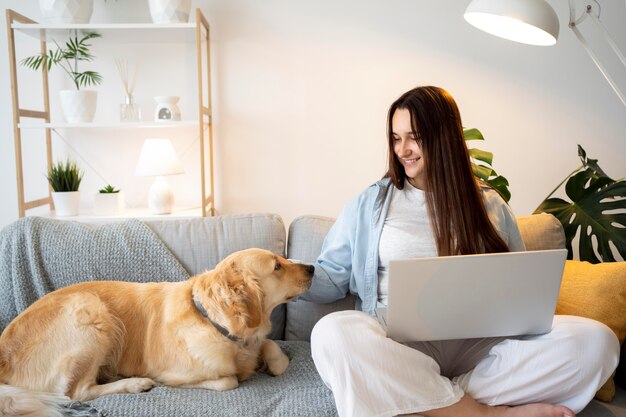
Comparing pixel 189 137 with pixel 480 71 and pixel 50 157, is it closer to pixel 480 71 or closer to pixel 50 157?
pixel 50 157

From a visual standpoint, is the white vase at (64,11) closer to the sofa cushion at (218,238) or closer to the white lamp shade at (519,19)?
the sofa cushion at (218,238)

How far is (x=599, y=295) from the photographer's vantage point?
1760 mm

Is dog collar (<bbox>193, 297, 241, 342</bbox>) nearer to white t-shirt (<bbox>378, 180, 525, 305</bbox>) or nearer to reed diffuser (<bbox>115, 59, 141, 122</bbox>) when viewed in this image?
white t-shirt (<bbox>378, 180, 525, 305</bbox>)

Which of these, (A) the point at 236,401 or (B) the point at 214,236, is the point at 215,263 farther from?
(A) the point at 236,401

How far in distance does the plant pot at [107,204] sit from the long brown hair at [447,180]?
1.51 metres

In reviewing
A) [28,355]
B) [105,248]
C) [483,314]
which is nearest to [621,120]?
[483,314]

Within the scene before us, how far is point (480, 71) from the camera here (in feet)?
9.57

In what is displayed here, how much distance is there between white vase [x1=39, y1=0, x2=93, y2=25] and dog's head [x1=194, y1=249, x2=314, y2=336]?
1.51 metres

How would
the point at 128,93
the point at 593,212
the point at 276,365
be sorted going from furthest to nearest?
the point at 128,93
the point at 593,212
the point at 276,365

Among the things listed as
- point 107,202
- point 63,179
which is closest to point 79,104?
point 63,179

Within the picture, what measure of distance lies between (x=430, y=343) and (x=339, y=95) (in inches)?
65.3

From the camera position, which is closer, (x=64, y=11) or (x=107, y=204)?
(x=64, y=11)

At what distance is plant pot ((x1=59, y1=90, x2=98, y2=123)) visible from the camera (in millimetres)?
2576

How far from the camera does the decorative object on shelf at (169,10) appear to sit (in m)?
2.50
